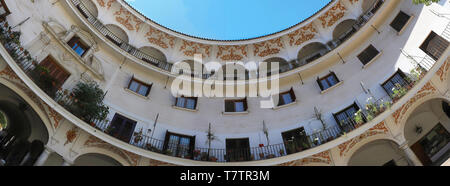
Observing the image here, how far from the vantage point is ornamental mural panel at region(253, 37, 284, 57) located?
21875 millimetres

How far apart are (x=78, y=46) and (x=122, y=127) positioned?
5995 mm

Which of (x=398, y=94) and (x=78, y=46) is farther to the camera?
(x=78, y=46)

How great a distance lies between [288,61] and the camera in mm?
20984

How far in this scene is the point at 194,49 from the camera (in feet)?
71.9

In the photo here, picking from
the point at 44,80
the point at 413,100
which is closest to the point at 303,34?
the point at 413,100

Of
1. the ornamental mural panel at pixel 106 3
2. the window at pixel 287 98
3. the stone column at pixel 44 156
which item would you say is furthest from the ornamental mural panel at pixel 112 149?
the ornamental mural panel at pixel 106 3

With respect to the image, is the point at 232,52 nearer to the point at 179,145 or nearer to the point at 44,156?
the point at 179,145

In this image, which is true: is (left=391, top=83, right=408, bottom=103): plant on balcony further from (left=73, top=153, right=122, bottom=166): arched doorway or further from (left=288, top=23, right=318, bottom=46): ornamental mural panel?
(left=73, top=153, right=122, bottom=166): arched doorway

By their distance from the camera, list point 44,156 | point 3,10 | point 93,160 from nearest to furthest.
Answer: point 44,156 → point 3,10 → point 93,160

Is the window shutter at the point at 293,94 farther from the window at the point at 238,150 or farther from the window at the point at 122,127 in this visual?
the window at the point at 122,127

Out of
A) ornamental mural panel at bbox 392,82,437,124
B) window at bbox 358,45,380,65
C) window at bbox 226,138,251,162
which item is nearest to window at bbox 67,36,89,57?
window at bbox 226,138,251,162

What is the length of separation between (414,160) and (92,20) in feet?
68.7

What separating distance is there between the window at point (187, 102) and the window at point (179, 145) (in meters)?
2.49
